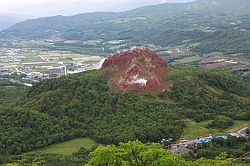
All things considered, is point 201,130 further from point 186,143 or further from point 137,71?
point 137,71

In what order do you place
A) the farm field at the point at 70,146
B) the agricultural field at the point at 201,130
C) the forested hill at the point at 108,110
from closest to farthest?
the farm field at the point at 70,146
the forested hill at the point at 108,110
the agricultural field at the point at 201,130

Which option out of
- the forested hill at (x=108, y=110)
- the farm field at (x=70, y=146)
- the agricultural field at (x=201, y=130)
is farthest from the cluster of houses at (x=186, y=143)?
the farm field at (x=70, y=146)

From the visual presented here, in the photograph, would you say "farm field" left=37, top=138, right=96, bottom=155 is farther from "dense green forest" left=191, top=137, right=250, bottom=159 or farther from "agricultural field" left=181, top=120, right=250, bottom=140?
"dense green forest" left=191, top=137, right=250, bottom=159

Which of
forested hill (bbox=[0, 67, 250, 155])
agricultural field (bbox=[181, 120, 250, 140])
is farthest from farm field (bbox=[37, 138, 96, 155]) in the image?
agricultural field (bbox=[181, 120, 250, 140])

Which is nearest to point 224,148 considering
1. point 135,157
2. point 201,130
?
point 201,130

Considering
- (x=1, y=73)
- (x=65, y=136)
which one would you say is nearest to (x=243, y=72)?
(x=65, y=136)

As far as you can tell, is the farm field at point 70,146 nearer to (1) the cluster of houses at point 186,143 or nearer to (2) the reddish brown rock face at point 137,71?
(1) the cluster of houses at point 186,143

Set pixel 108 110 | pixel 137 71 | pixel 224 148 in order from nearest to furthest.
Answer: pixel 224 148 < pixel 108 110 < pixel 137 71
